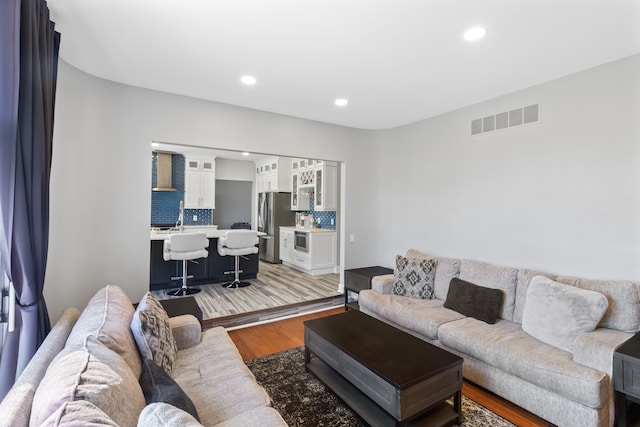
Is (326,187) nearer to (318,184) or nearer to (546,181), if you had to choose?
(318,184)

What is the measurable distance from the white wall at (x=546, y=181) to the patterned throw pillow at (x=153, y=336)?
3.37 m

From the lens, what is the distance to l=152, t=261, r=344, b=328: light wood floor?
12.8ft

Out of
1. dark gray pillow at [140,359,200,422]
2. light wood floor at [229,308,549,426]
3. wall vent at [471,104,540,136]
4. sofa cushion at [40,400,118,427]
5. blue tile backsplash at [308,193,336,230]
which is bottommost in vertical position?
light wood floor at [229,308,549,426]

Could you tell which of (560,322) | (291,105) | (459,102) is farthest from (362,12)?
(560,322)

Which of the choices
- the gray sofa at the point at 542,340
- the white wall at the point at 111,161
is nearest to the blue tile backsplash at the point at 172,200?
the white wall at the point at 111,161

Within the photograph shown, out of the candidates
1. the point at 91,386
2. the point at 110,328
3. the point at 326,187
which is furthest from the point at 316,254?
the point at 91,386

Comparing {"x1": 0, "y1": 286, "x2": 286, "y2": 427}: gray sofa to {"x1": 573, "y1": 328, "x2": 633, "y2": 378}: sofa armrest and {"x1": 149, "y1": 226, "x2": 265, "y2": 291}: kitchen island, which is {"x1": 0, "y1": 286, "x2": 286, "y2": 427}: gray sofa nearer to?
{"x1": 573, "y1": 328, "x2": 633, "y2": 378}: sofa armrest

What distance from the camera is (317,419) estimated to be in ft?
7.00

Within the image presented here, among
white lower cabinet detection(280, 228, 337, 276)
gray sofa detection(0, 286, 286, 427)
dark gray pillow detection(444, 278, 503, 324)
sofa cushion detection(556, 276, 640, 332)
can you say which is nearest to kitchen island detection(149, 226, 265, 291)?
white lower cabinet detection(280, 228, 337, 276)

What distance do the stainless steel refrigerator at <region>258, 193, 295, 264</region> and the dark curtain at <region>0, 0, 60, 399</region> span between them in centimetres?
543

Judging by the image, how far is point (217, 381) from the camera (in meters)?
1.83

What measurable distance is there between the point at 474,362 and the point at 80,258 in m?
3.68

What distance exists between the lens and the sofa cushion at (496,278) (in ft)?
9.55

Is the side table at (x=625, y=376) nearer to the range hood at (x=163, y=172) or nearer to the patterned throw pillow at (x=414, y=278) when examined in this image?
the patterned throw pillow at (x=414, y=278)
